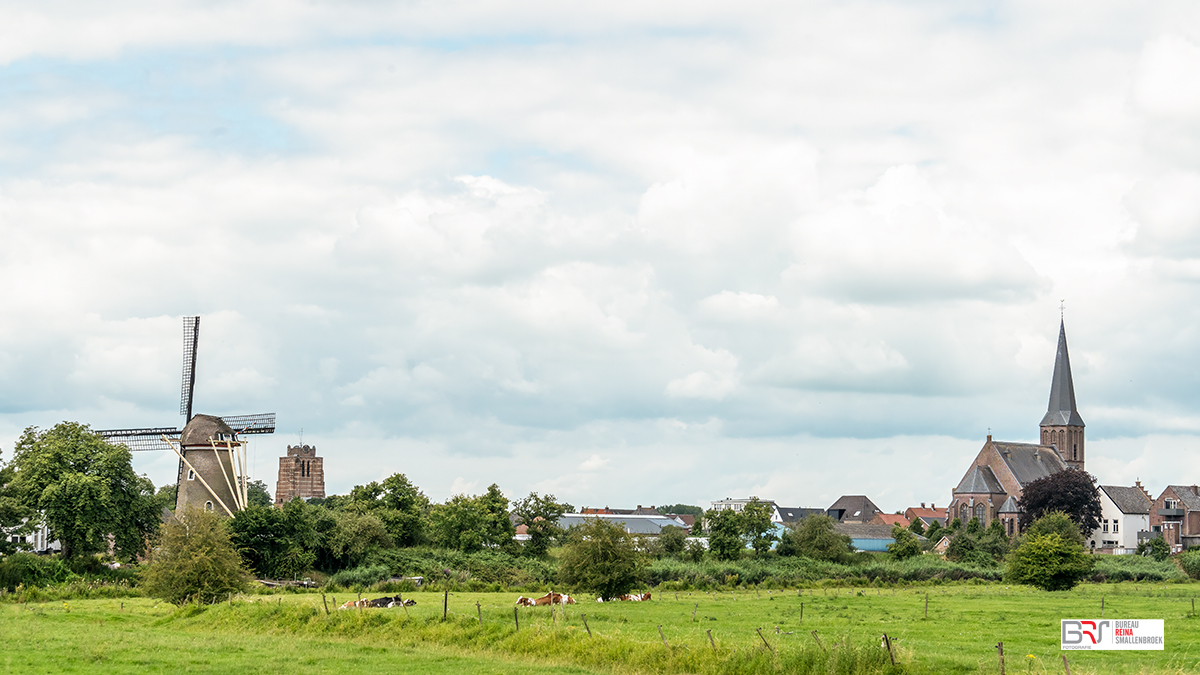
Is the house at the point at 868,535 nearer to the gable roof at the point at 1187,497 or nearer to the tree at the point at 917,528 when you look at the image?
the tree at the point at 917,528

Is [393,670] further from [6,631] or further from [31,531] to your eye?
[31,531]

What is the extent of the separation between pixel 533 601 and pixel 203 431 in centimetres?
3266

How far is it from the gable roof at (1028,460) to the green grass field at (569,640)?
9731 centimetres

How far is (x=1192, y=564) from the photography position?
102m

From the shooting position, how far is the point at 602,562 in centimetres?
6156

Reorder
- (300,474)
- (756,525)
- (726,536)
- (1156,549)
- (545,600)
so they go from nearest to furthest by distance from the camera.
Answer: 1. (545,600)
2. (726,536)
3. (756,525)
4. (1156,549)
5. (300,474)

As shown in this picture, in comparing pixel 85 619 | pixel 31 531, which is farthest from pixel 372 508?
pixel 85 619

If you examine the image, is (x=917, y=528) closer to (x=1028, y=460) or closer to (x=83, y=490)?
(x=1028, y=460)

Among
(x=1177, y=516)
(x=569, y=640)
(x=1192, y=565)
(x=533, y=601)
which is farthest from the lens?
(x=1177, y=516)

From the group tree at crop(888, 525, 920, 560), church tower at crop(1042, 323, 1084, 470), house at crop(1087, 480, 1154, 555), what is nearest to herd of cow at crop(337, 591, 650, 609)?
tree at crop(888, 525, 920, 560)

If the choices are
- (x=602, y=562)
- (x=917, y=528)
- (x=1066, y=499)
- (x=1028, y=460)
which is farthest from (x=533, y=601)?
(x=1028, y=460)

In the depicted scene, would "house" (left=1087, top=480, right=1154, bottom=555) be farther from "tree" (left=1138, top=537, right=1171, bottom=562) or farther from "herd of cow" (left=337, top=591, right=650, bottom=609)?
"herd of cow" (left=337, top=591, right=650, bottom=609)

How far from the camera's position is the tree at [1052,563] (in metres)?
75.4

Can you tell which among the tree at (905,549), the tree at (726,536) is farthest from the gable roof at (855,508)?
the tree at (726,536)
